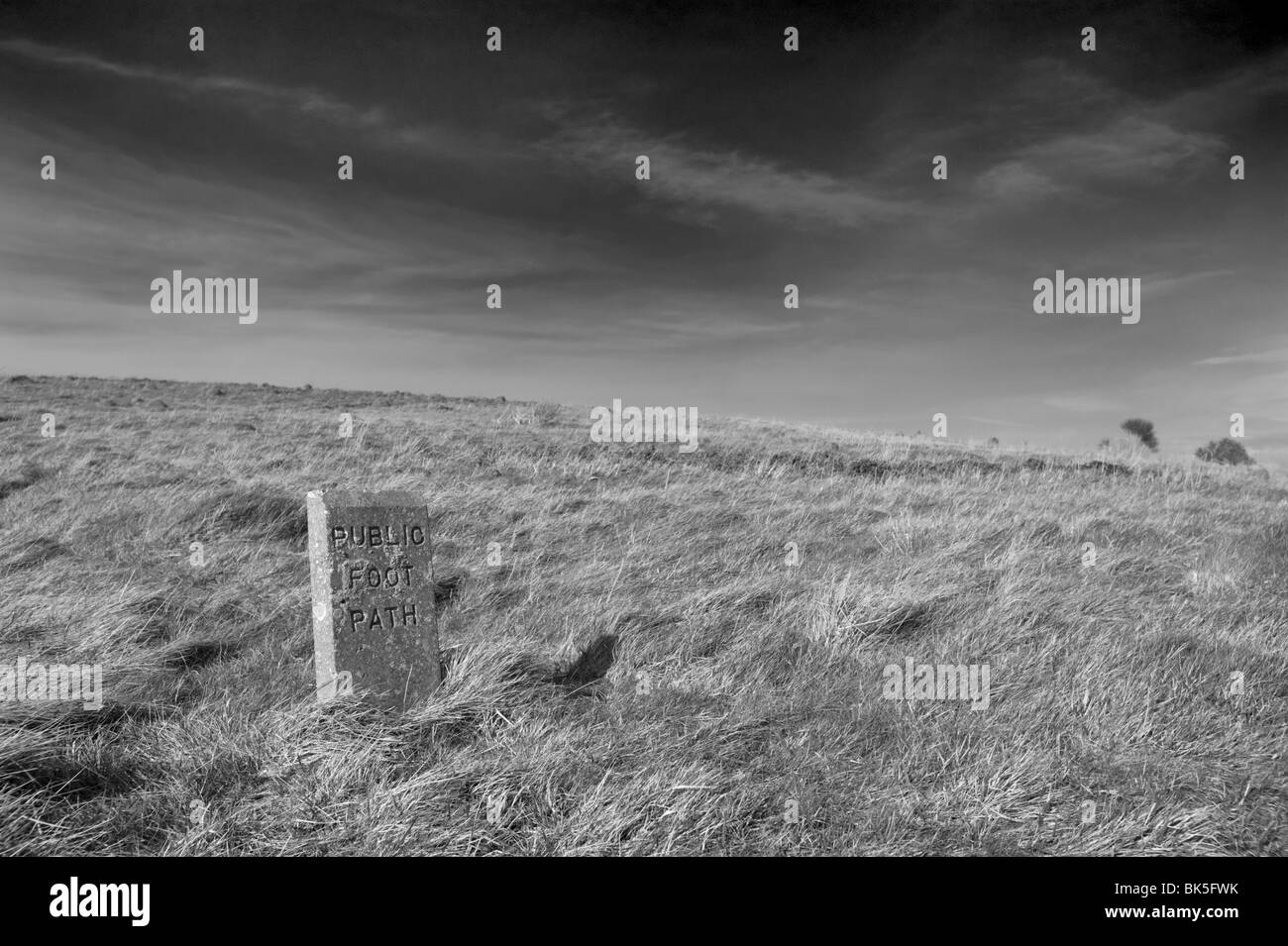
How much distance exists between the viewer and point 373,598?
18.1 ft

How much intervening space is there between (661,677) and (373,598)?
81.9 inches

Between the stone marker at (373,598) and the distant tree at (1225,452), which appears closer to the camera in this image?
the stone marker at (373,598)

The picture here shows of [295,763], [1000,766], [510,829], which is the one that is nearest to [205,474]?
[295,763]

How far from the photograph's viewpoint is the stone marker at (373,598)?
17.4ft

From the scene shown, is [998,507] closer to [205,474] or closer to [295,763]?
[295,763]

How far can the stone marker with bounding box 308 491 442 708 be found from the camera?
5305 millimetres

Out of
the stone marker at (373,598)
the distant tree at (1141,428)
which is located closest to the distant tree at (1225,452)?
the distant tree at (1141,428)

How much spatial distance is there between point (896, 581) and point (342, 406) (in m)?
22.8

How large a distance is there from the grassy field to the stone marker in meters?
0.33

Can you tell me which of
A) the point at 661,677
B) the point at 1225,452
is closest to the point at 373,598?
the point at 661,677

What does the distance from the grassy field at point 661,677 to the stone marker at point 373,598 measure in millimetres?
327

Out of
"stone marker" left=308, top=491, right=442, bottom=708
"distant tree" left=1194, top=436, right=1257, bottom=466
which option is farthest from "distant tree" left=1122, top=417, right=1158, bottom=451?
"stone marker" left=308, top=491, right=442, bottom=708

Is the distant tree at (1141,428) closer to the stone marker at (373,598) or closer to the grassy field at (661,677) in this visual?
the grassy field at (661,677)

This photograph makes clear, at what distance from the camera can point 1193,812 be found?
13.1 feet
